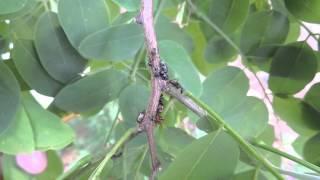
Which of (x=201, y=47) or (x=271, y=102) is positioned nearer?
(x=271, y=102)

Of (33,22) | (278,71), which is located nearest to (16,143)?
(33,22)

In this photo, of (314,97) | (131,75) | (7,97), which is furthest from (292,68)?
(7,97)

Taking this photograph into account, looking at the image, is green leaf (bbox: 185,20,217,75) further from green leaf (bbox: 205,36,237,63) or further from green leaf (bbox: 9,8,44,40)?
green leaf (bbox: 9,8,44,40)

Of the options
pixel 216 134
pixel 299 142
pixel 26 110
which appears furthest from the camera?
pixel 299 142

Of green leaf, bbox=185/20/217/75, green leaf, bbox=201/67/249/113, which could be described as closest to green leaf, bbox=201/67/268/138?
green leaf, bbox=201/67/249/113

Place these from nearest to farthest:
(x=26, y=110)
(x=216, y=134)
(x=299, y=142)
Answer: (x=216, y=134)
(x=26, y=110)
(x=299, y=142)

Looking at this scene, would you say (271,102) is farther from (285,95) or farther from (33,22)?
(33,22)

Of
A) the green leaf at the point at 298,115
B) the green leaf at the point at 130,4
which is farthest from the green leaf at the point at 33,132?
the green leaf at the point at 298,115
